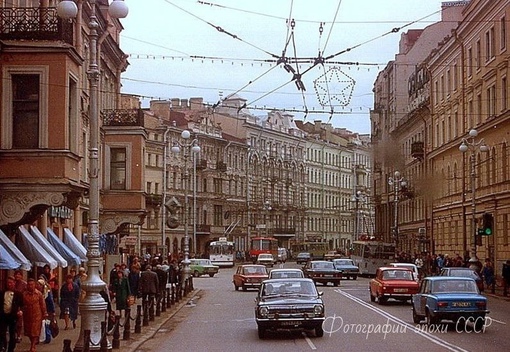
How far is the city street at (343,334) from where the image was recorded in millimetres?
22312

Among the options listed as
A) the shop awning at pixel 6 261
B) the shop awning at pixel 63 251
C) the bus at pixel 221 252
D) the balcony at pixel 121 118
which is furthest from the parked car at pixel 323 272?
the bus at pixel 221 252

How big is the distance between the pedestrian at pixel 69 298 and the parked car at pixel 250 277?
Result: 979 inches

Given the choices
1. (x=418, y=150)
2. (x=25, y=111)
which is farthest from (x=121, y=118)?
(x=418, y=150)

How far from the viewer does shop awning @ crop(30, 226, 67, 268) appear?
31.1m

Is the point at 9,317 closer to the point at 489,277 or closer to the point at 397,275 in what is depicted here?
the point at 397,275

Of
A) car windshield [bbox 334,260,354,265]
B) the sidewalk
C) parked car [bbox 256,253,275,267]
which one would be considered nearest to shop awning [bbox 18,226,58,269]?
the sidewalk

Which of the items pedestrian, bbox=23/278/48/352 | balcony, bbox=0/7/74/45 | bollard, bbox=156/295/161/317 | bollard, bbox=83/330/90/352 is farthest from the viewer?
bollard, bbox=156/295/161/317

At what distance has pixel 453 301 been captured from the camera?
83.4ft

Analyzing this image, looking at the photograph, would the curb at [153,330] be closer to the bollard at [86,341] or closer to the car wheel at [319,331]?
the bollard at [86,341]

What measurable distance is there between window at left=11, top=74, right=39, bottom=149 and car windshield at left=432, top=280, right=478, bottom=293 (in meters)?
11.2

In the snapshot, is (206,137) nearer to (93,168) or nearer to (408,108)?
(408,108)

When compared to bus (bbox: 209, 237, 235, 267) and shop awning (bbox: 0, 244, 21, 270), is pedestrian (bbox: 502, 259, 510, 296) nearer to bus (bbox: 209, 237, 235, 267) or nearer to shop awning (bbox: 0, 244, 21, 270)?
shop awning (bbox: 0, 244, 21, 270)

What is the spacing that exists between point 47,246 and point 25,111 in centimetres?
654

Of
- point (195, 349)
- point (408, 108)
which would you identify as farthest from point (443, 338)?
point (408, 108)
